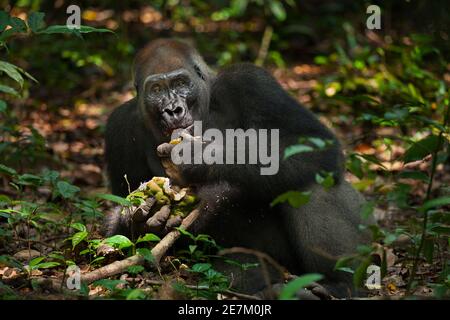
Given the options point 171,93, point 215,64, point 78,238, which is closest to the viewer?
point 78,238

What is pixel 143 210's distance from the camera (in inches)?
204

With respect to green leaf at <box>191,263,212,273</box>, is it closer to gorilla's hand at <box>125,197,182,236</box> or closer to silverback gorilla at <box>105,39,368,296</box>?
silverback gorilla at <box>105,39,368,296</box>

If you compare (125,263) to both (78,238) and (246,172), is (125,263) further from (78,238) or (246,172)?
(246,172)

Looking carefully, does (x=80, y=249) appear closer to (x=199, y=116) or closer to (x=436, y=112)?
(x=199, y=116)

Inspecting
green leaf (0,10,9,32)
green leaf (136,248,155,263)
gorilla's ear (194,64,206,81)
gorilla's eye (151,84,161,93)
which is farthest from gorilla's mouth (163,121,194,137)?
green leaf (0,10,9,32)

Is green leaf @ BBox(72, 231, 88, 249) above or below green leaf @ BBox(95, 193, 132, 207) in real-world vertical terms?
below

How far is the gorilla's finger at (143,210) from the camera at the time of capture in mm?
5172

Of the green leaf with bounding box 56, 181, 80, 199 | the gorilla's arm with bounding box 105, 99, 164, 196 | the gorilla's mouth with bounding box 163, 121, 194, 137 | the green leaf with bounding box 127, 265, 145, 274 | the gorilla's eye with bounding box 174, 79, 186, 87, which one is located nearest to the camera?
the green leaf with bounding box 127, 265, 145, 274

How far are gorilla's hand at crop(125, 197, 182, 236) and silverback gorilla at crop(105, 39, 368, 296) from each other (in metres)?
0.01

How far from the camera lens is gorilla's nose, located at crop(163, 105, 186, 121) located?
5.40 m

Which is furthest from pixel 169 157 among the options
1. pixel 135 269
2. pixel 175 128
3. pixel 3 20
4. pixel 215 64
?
pixel 215 64

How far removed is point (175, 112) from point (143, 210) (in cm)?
77

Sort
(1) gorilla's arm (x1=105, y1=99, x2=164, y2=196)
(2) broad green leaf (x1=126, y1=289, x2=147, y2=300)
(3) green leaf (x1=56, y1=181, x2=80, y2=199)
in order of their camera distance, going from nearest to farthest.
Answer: (2) broad green leaf (x1=126, y1=289, x2=147, y2=300) → (3) green leaf (x1=56, y1=181, x2=80, y2=199) → (1) gorilla's arm (x1=105, y1=99, x2=164, y2=196)

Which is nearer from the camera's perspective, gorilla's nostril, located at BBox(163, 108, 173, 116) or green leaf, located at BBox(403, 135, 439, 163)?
green leaf, located at BBox(403, 135, 439, 163)
